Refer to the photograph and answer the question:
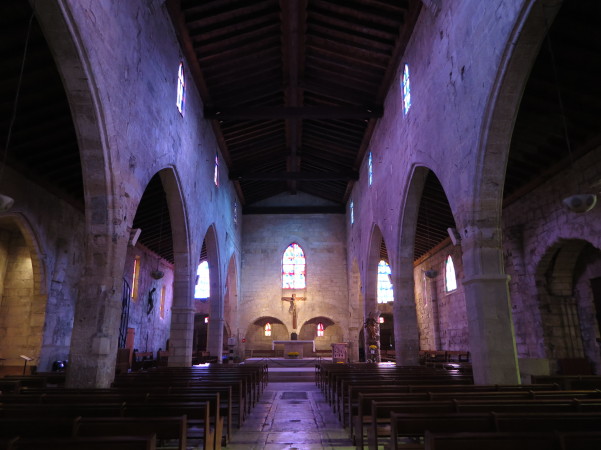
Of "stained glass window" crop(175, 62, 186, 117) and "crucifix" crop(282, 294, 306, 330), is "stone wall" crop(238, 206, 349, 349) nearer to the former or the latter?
"crucifix" crop(282, 294, 306, 330)

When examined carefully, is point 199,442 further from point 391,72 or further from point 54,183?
point 391,72

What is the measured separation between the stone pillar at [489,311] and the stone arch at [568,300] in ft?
14.1

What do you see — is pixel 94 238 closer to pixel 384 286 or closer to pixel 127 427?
pixel 127 427

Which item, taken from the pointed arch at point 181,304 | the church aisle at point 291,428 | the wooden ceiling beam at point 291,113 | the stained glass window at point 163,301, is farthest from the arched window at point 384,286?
the church aisle at point 291,428

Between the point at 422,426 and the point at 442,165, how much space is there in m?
6.47

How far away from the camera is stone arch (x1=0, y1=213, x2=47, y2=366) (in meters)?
10.5

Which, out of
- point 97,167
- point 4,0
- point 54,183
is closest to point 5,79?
point 4,0

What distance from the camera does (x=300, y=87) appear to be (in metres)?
14.2

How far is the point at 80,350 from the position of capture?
6582mm

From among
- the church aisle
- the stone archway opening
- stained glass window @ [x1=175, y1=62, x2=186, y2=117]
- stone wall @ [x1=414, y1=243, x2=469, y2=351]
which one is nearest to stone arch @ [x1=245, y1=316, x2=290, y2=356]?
the stone archway opening

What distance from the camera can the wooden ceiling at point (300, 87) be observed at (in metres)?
7.08

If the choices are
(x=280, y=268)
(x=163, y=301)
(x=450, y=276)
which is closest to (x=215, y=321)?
(x=163, y=301)

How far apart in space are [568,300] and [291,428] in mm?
7962

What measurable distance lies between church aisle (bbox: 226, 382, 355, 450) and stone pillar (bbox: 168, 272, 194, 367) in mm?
3744
